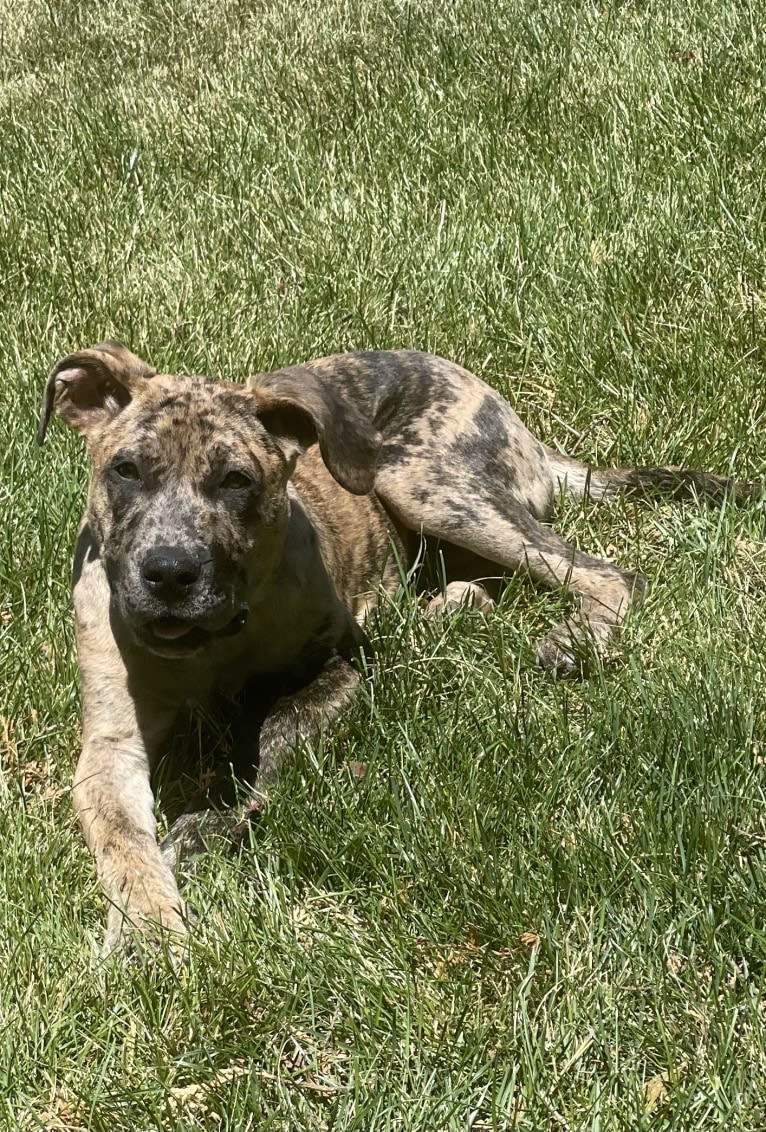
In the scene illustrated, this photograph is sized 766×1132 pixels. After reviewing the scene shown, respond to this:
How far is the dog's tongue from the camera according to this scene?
4018mm

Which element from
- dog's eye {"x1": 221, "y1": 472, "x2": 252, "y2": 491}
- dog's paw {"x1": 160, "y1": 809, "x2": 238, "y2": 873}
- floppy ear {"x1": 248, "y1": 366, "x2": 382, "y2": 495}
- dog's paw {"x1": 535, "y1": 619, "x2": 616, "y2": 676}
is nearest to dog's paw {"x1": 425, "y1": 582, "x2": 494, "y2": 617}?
dog's paw {"x1": 535, "y1": 619, "x2": 616, "y2": 676}

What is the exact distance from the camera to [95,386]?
4.71 meters

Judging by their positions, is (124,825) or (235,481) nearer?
(124,825)

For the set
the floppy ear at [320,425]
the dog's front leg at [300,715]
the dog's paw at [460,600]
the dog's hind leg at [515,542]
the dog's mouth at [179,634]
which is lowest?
the dog's paw at [460,600]

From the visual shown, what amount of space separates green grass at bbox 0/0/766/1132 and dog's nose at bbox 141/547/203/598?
2.15ft

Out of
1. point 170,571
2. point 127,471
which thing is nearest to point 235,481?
point 127,471

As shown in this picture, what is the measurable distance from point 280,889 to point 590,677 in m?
1.34

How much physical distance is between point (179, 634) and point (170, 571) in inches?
9.3

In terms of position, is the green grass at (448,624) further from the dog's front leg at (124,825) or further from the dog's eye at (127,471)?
the dog's eye at (127,471)

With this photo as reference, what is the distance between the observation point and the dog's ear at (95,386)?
180 inches

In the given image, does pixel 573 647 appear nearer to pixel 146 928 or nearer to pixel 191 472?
pixel 191 472

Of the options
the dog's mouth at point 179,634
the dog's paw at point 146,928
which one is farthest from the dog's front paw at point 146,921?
the dog's mouth at point 179,634

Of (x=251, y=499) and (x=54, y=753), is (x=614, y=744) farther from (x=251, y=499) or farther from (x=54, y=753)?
(x=54, y=753)

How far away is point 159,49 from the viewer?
1098cm
